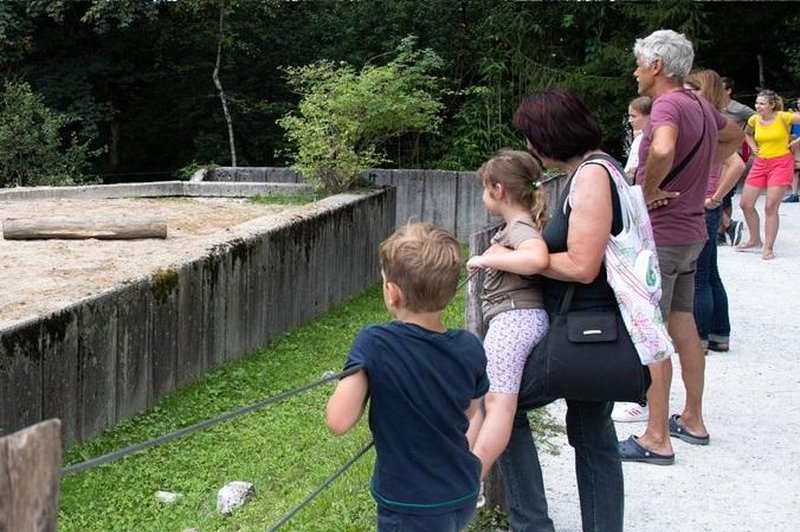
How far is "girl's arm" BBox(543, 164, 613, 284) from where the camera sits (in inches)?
140

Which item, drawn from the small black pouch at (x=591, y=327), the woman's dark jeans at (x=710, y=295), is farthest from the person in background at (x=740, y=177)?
the small black pouch at (x=591, y=327)

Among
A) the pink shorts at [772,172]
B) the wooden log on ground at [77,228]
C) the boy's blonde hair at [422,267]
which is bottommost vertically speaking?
the wooden log on ground at [77,228]

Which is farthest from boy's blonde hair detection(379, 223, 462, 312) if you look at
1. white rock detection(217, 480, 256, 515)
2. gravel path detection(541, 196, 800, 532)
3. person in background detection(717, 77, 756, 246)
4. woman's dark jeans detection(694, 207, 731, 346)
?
person in background detection(717, 77, 756, 246)

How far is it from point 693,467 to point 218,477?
102 inches

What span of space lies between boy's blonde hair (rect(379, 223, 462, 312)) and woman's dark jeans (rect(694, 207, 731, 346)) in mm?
3961

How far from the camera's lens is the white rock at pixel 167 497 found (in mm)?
5820

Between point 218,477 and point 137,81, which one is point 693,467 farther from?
point 137,81

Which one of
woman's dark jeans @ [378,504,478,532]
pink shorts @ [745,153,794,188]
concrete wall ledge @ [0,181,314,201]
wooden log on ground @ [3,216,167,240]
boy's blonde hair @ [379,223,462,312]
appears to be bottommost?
concrete wall ledge @ [0,181,314,201]

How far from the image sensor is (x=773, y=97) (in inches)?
453

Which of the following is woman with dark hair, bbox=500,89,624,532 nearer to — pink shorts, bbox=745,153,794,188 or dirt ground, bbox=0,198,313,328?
dirt ground, bbox=0,198,313,328

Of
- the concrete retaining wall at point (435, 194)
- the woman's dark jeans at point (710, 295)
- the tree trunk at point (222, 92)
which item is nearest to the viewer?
the woman's dark jeans at point (710, 295)

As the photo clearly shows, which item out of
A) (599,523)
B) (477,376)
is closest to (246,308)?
(599,523)

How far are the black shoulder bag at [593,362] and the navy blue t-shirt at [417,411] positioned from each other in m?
0.65

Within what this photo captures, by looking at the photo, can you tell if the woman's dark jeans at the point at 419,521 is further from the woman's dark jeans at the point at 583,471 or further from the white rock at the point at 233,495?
the white rock at the point at 233,495
